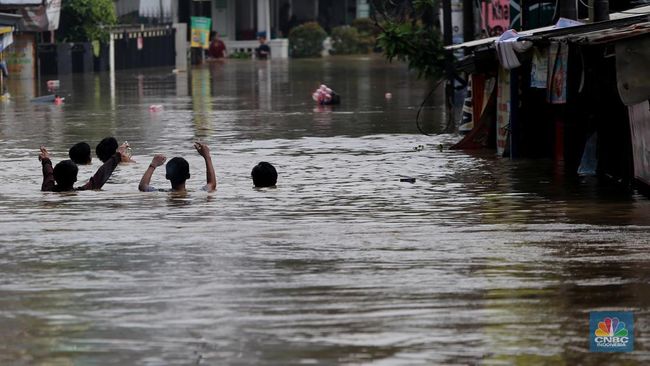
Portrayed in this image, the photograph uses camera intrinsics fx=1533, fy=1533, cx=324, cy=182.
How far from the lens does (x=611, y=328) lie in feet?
28.1

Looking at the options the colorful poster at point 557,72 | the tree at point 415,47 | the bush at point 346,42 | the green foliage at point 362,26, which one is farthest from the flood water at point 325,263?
the green foliage at point 362,26

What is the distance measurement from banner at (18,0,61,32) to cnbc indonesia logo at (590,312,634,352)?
1466 inches

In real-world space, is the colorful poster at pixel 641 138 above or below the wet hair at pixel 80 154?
above

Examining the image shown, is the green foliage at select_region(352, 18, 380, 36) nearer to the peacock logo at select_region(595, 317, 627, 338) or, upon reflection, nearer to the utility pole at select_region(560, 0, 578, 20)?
the utility pole at select_region(560, 0, 578, 20)

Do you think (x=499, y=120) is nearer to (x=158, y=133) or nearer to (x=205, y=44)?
(x=158, y=133)

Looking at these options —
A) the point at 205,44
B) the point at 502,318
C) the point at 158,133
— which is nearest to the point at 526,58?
the point at 158,133

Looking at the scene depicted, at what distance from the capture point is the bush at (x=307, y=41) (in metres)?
69.2

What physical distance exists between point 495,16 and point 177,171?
16.6m

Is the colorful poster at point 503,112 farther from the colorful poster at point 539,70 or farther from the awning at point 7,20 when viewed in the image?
the awning at point 7,20

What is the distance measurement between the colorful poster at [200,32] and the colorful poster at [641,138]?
48898 mm

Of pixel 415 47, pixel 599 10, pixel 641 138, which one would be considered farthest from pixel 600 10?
pixel 415 47

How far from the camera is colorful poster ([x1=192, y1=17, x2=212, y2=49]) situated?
6372cm

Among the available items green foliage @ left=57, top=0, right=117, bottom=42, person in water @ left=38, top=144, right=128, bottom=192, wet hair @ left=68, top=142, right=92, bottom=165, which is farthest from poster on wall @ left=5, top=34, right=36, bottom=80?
person in water @ left=38, top=144, right=128, bottom=192

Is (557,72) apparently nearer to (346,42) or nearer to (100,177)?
(100,177)
